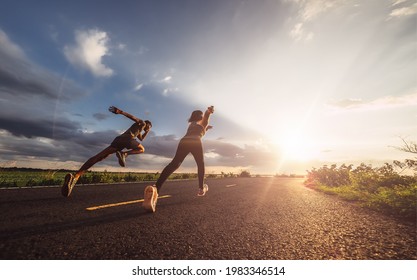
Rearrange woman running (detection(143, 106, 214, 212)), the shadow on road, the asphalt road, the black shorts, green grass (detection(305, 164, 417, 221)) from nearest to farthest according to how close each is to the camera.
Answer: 1. the asphalt road
2. the shadow on road
3. woman running (detection(143, 106, 214, 212))
4. the black shorts
5. green grass (detection(305, 164, 417, 221))

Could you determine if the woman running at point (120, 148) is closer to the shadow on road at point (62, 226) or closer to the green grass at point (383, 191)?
the shadow on road at point (62, 226)

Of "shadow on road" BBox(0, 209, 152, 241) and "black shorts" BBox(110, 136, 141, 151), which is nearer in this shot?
"shadow on road" BBox(0, 209, 152, 241)

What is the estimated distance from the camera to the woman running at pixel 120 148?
507 centimetres

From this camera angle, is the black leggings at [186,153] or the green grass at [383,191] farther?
the green grass at [383,191]

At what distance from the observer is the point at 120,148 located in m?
5.34

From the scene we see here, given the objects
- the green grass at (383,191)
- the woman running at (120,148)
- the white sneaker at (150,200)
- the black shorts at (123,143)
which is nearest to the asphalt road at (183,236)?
the white sneaker at (150,200)

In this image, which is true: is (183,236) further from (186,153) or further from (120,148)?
(120,148)

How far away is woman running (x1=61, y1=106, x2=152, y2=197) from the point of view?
200 inches

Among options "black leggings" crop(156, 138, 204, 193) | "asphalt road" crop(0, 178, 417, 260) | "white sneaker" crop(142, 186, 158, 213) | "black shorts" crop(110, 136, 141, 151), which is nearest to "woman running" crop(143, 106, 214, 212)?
"black leggings" crop(156, 138, 204, 193)

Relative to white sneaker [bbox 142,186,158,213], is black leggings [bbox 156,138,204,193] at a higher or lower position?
higher

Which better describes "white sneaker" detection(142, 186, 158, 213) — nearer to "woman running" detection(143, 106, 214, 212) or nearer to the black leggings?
"woman running" detection(143, 106, 214, 212)

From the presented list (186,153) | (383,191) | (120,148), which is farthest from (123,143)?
(383,191)

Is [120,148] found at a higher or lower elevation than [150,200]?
higher
